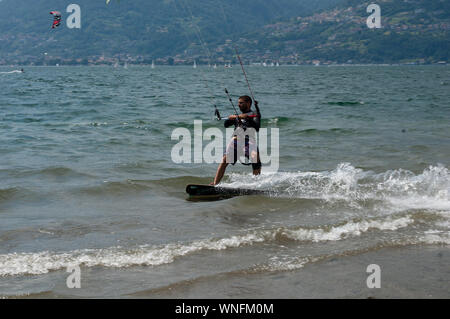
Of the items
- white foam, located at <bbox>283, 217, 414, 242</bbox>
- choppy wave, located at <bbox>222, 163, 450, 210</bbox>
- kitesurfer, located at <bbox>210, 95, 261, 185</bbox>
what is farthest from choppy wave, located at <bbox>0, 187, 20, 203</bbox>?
white foam, located at <bbox>283, 217, 414, 242</bbox>

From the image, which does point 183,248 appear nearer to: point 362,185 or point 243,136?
point 243,136

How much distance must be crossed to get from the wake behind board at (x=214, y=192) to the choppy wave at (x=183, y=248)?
2.47m

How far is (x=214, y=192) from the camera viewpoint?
10164mm

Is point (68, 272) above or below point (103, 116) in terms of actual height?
below

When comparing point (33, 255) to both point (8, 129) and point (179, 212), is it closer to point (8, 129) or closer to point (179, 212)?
point (179, 212)

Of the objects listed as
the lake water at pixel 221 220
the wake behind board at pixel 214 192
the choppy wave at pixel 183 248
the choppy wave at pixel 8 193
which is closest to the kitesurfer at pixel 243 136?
the wake behind board at pixel 214 192

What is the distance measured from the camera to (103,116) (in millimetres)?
23484

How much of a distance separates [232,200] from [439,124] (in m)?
14.2

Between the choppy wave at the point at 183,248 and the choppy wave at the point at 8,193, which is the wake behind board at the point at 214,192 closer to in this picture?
the choppy wave at the point at 183,248

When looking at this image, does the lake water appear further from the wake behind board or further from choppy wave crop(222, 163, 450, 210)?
the wake behind board

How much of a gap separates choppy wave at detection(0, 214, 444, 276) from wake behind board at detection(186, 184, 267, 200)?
2473 millimetres

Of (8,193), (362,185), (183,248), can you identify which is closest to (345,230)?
(183,248)

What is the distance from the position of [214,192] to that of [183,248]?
132 inches

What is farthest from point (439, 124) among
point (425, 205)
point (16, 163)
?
point (16, 163)
